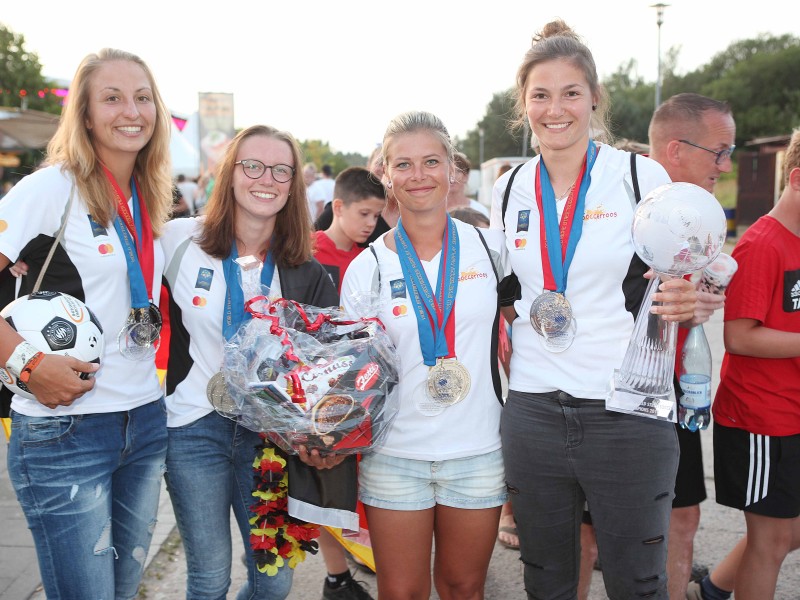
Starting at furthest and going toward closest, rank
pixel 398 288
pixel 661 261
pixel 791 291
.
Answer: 1. pixel 791 291
2. pixel 398 288
3. pixel 661 261

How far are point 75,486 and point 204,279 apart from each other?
0.88 metres

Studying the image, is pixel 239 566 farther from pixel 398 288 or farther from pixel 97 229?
pixel 97 229

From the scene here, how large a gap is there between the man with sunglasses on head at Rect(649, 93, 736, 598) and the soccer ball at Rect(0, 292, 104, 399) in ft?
8.59

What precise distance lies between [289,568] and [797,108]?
69.1 metres

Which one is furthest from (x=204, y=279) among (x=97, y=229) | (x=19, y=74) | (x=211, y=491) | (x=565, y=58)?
(x=19, y=74)

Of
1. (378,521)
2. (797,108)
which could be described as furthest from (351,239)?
(797,108)

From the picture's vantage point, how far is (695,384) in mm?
2838

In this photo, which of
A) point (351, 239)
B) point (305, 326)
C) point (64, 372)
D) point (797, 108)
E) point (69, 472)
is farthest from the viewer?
point (797, 108)

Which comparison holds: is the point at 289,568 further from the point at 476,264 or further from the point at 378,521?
the point at 476,264

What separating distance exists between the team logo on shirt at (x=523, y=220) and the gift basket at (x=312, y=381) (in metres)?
0.67

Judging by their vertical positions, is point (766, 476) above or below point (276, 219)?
below

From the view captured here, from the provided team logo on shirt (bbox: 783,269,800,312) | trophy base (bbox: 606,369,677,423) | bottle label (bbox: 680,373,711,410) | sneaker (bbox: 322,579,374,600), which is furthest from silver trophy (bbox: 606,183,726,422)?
sneaker (bbox: 322,579,374,600)

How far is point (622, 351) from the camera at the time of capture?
8.27ft

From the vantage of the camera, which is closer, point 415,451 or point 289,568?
point 415,451
